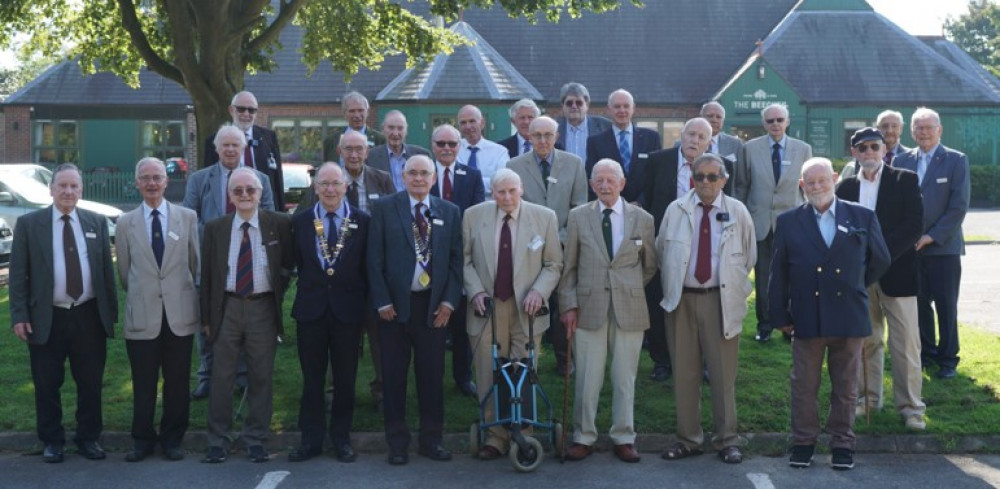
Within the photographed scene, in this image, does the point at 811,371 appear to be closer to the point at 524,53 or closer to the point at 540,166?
the point at 540,166

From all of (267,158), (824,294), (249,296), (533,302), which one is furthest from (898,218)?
(267,158)

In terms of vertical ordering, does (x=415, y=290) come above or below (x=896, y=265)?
below

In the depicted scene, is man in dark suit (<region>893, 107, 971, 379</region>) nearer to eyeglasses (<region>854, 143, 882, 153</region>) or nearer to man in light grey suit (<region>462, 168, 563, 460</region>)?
eyeglasses (<region>854, 143, 882, 153</region>)

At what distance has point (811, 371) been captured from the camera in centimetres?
789

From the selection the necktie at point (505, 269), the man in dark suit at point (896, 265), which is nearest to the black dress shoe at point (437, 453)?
the necktie at point (505, 269)

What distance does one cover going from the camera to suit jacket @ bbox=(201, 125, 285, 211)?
9836 millimetres

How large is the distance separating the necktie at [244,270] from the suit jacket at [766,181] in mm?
4699

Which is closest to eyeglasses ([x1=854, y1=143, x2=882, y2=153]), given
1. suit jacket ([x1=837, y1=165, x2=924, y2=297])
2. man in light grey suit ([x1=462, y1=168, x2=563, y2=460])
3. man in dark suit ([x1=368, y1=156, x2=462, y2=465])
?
suit jacket ([x1=837, y1=165, x2=924, y2=297])

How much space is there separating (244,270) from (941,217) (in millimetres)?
5813

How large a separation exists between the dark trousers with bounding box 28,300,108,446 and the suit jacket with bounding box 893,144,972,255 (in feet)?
21.9

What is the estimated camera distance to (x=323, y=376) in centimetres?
836

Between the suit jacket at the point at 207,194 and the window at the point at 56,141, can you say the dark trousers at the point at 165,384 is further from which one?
the window at the point at 56,141

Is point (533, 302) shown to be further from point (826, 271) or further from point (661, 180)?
point (661, 180)

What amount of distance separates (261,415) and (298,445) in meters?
0.48
